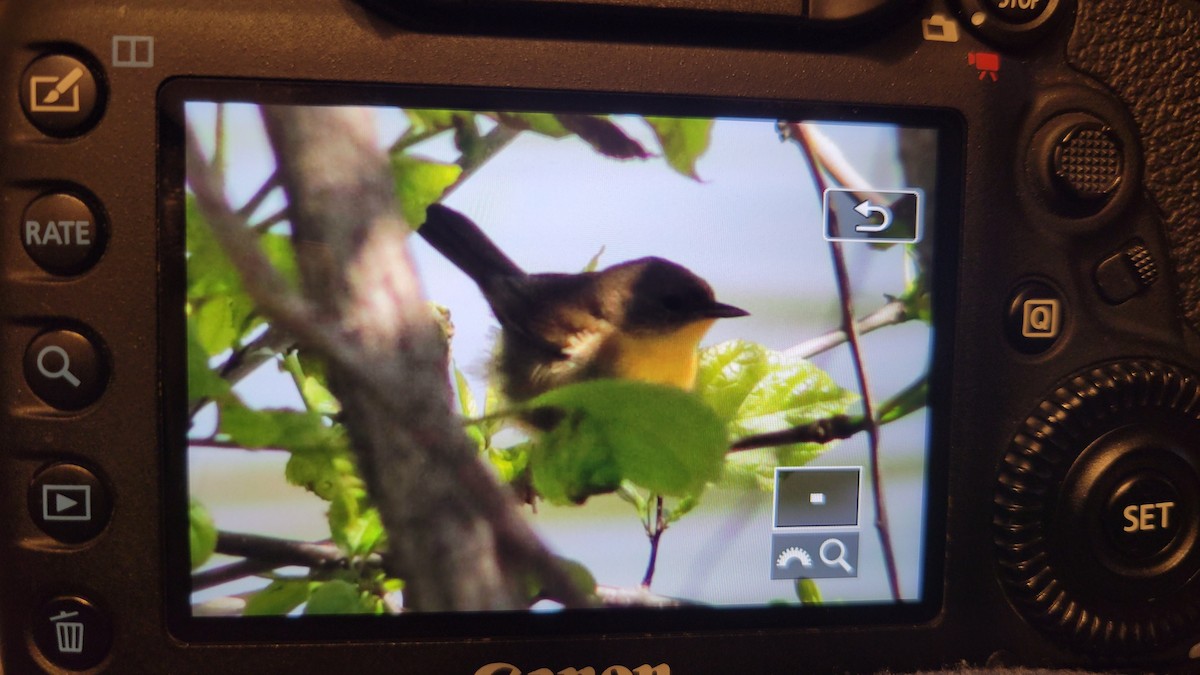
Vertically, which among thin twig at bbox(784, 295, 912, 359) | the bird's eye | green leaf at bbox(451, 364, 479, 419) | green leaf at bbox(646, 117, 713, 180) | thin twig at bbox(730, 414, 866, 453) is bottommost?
thin twig at bbox(730, 414, 866, 453)

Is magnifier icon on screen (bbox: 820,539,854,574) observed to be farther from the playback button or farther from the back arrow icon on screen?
the playback button

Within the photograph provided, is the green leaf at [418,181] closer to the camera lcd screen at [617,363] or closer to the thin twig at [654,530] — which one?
the camera lcd screen at [617,363]

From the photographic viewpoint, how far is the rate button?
0.33 m

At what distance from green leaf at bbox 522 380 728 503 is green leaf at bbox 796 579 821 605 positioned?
0.21ft

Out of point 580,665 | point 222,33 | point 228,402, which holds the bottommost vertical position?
point 580,665

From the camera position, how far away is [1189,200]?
0.37 meters

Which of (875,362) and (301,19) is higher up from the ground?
(301,19)

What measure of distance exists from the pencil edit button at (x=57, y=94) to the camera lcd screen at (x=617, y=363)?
0.03 metres

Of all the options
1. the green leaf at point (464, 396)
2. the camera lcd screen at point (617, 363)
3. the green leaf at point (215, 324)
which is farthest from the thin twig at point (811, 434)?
the green leaf at point (215, 324)

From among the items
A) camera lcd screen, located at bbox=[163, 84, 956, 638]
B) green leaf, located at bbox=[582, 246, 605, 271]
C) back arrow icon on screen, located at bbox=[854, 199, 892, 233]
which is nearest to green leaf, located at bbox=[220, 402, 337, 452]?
camera lcd screen, located at bbox=[163, 84, 956, 638]

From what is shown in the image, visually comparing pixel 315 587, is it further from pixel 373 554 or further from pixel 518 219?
pixel 518 219

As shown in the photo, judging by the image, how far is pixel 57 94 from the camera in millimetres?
328

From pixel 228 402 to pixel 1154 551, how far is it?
0.40 meters

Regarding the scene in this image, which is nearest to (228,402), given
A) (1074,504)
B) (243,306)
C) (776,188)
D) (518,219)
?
(243,306)
